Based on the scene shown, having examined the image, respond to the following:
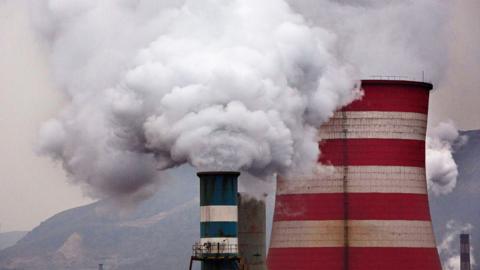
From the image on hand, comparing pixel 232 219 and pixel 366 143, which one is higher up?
pixel 366 143

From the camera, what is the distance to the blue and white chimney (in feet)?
111

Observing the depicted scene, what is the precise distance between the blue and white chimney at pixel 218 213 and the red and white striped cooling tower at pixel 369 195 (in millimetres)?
13294

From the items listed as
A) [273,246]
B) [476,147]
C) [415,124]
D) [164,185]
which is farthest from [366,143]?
[476,147]

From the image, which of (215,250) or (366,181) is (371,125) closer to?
(366,181)

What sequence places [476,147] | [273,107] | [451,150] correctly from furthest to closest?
[476,147], [451,150], [273,107]

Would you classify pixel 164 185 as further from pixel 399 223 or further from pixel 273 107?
pixel 399 223

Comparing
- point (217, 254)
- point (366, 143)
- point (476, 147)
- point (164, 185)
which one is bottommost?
point (217, 254)

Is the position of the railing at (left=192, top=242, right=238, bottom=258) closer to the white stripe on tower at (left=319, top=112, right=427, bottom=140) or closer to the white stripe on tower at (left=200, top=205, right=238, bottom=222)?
the white stripe on tower at (left=200, top=205, right=238, bottom=222)

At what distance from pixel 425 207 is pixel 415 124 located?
312 centimetres

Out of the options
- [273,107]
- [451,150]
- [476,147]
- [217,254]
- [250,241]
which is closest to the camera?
[217,254]

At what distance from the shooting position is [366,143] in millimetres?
46938

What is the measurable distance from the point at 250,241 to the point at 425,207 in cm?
666

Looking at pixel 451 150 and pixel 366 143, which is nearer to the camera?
pixel 366 143

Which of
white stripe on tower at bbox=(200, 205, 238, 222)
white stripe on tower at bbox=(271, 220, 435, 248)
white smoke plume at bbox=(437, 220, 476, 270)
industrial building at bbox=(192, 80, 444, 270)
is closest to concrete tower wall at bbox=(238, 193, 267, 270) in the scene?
industrial building at bbox=(192, 80, 444, 270)
